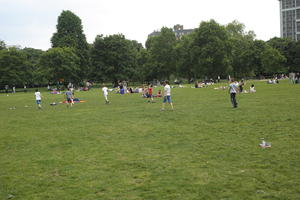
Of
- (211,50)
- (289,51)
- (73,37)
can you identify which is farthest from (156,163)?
(289,51)

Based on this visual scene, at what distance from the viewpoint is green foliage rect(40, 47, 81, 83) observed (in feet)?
245

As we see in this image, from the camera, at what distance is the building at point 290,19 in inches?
5822

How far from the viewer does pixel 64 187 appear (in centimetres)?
657

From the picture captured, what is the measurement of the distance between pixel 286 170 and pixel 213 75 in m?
80.5

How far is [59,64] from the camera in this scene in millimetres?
77062

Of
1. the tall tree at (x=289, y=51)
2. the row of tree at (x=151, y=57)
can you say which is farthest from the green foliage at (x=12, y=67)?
the tall tree at (x=289, y=51)

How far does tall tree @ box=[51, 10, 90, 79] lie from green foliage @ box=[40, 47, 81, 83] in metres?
6.78

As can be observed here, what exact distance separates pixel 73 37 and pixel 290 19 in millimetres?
118617

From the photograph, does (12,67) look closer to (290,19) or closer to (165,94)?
(165,94)

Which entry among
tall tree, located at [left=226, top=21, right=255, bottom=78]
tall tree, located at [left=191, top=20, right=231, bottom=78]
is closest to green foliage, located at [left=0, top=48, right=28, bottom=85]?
tall tree, located at [left=191, top=20, right=231, bottom=78]

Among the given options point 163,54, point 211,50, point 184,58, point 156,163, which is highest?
point 163,54

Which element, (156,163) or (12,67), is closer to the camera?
(156,163)

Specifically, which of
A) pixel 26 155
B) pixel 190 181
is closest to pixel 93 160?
pixel 26 155

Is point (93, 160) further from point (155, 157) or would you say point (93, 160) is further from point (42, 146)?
point (42, 146)
